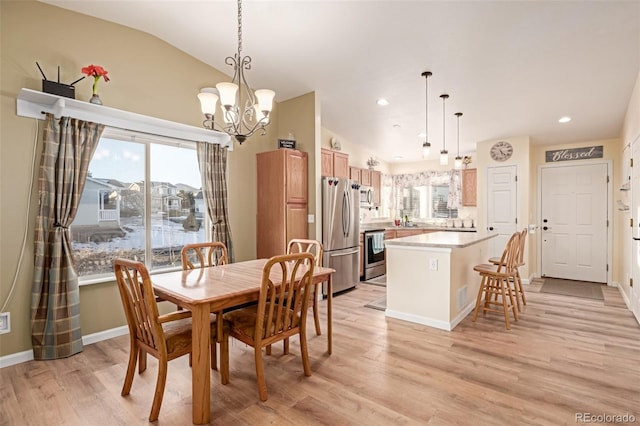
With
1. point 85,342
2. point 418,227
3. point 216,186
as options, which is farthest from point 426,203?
point 85,342

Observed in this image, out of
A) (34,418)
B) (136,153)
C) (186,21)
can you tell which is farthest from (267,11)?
(34,418)

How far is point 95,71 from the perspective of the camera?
2838mm

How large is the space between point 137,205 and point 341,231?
2.68m

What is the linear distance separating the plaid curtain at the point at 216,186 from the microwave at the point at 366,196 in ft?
10.4

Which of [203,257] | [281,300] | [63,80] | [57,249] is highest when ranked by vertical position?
[63,80]

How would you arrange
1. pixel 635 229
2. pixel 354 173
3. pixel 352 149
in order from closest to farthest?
pixel 635 229 < pixel 354 173 < pixel 352 149

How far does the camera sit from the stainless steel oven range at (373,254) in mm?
5703

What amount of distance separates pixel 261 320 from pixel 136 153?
2.52 meters

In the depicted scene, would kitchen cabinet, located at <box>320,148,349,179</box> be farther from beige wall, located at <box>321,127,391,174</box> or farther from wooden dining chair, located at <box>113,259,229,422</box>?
wooden dining chair, located at <box>113,259,229,422</box>

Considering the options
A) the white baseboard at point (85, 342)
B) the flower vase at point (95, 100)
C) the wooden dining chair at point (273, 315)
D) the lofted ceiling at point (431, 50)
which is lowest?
the white baseboard at point (85, 342)

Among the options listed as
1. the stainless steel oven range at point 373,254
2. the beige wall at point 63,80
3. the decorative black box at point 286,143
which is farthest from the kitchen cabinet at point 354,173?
the beige wall at point 63,80

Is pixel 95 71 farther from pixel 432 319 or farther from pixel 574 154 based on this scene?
pixel 574 154

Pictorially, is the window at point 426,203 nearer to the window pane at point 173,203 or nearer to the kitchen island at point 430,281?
the kitchen island at point 430,281

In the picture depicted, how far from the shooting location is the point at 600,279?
5.41 m
